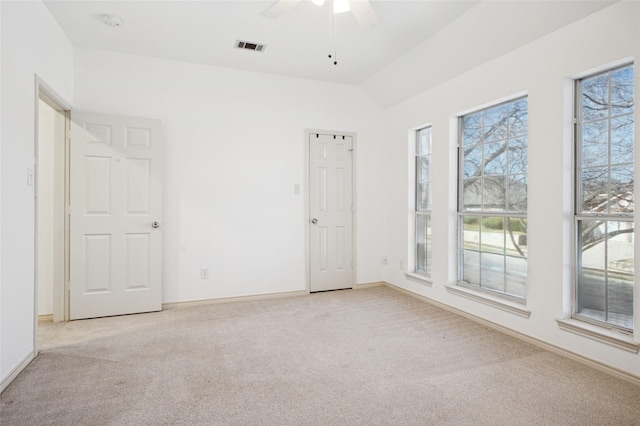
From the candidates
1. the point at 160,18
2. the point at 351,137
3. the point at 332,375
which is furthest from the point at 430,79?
the point at 332,375

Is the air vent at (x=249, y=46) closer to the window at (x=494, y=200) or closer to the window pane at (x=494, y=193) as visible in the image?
the window at (x=494, y=200)

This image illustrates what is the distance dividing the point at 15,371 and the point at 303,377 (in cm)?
192

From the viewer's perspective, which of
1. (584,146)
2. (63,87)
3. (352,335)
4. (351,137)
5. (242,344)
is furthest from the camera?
(351,137)

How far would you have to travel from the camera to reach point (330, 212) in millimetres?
4840

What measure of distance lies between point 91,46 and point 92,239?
6.65 ft

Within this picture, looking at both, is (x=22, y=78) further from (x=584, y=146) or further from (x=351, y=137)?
(x=584, y=146)

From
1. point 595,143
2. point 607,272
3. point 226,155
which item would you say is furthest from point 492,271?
point 226,155

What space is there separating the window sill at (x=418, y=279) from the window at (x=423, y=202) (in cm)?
10

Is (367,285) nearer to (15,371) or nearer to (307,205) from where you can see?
(307,205)

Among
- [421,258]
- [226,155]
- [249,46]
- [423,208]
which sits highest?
[249,46]

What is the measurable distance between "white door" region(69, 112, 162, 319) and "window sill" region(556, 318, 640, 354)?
150 inches

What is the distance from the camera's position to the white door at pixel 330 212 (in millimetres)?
4742

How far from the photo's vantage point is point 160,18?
10.5ft

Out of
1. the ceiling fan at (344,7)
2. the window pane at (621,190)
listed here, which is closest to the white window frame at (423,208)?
the window pane at (621,190)
